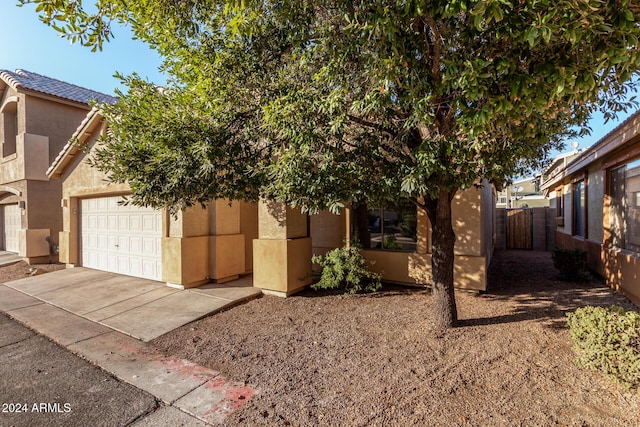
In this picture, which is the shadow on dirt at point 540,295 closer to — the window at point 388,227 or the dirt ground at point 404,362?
the dirt ground at point 404,362

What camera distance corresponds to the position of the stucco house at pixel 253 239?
7.63 m

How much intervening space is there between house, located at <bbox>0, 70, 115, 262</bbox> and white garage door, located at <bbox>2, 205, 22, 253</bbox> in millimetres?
652

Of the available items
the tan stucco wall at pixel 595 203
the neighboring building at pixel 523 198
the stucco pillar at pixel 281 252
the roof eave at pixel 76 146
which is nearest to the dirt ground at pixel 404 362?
the stucco pillar at pixel 281 252

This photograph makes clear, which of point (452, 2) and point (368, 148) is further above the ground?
point (452, 2)

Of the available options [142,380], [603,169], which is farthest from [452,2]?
[603,169]

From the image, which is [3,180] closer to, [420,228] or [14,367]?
[14,367]

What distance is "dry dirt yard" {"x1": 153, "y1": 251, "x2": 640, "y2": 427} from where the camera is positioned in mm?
3225

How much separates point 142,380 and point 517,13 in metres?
5.76

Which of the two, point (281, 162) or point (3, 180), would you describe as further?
point (3, 180)

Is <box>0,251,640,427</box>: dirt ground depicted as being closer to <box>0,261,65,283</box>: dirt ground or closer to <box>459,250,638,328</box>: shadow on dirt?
<box>459,250,638,328</box>: shadow on dirt

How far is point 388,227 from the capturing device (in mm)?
8844

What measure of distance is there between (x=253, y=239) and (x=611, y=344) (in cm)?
735

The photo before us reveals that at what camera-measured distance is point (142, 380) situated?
405cm

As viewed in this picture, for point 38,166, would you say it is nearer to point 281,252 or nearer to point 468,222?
point 281,252
